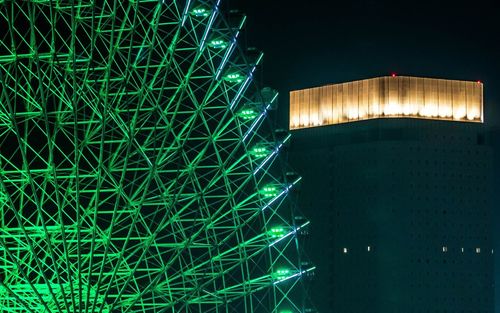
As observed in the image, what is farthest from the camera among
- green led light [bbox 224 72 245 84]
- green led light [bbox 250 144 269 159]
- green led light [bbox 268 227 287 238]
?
green led light [bbox 268 227 287 238]

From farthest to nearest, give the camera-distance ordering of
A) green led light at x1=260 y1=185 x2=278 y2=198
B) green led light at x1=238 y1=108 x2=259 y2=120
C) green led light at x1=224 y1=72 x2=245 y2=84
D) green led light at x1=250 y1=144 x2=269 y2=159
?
green led light at x1=260 y1=185 x2=278 y2=198 < green led light at x1=250 y1=144 x2=269 y2=159 < green led light at x1=238 y1=108 x2=259 y2=120 < green led light at x1=224 y1=72 x2=245 y2=84

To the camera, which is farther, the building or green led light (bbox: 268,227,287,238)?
the building

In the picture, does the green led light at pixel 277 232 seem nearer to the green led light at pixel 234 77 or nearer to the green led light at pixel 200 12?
the green led light at pixel 234 77

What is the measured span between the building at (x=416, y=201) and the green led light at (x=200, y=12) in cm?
6826

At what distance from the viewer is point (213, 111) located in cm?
10125

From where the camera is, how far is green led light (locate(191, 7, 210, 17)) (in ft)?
217

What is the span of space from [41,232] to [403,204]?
70693mm

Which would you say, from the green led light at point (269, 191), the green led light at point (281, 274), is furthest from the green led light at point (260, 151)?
the green led light at point (281, 274)

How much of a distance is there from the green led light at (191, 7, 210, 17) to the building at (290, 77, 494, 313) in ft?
224

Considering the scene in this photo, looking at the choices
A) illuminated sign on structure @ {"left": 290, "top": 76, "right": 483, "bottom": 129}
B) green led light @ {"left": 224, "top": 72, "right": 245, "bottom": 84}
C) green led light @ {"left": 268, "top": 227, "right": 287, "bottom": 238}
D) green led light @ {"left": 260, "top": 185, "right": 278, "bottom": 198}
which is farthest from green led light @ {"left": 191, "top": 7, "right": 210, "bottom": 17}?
illuminated sign on structure @ {"left": 290, "top": 76, "right": 483, "bottom": 129}

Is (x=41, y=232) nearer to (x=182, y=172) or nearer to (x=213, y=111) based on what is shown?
(x=182, y=172)

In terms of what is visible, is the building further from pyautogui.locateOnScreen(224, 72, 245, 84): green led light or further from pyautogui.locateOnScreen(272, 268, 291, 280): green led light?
pyautogui.locateOnScreen(224, 72, 245, 84): green led light

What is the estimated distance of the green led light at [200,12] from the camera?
66.1 meters

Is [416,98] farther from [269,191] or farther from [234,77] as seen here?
[234,77]
